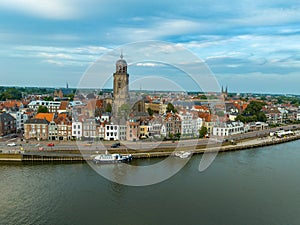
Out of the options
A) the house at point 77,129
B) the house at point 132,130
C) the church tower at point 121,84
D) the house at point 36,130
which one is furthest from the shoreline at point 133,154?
the church tower at point 121,84

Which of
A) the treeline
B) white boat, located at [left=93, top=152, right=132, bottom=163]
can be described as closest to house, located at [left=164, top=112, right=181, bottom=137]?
white boat, located at [left=93, top=152, right=132, bottom=163]

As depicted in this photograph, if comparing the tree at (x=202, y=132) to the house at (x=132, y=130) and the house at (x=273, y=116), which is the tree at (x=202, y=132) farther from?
the house at (x=273, y=116)

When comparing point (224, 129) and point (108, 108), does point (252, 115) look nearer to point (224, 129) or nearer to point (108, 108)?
point (224, 129)

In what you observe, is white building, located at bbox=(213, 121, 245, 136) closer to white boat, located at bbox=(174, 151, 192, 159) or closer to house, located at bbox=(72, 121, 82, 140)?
white boat, located at bbox=(174, 151, 192, 159)

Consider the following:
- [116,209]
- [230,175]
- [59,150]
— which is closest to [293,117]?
[230,175]

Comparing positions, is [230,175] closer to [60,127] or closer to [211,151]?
[211,151]

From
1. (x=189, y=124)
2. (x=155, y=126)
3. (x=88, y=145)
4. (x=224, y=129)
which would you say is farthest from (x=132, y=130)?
(x=224, y=129)
